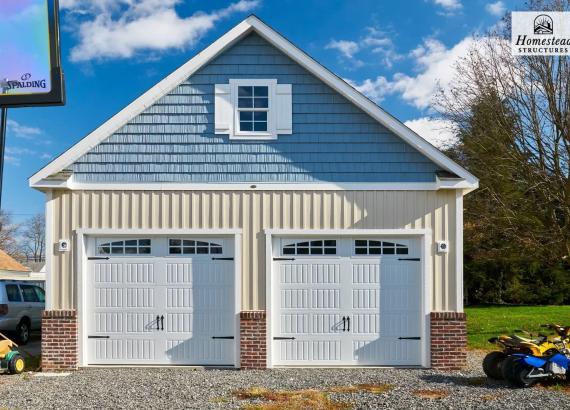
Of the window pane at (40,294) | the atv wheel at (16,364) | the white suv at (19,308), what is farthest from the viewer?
the window pane at (40,294)

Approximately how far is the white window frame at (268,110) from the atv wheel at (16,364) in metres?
5.30

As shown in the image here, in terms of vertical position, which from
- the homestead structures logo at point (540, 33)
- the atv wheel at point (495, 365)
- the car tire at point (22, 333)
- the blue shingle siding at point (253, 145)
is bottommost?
the car tire at point (22, 333)

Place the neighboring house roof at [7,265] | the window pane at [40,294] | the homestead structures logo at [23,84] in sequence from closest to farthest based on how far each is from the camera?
1. the homestead structures logo at [23,84]
2. the window pane at [40,294]
3. the neighboring house roof at [7,265]

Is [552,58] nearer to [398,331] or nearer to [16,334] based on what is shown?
[398,331]

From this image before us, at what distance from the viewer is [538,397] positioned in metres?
8.01

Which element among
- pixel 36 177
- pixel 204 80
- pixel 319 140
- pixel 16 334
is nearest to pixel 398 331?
pixel 319 140

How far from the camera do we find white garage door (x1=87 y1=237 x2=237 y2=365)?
1058 centimetres

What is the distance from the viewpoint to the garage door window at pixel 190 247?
10.7m

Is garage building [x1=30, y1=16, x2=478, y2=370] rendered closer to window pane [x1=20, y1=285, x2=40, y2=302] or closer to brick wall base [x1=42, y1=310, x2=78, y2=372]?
brick wall base [x1=42, y1=310, x2=78, y2=372]

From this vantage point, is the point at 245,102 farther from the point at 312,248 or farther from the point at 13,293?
the point at 13,293

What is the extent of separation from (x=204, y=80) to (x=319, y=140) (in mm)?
2356

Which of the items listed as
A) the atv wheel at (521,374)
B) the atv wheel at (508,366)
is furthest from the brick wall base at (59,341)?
the atv wheel at (521,374)

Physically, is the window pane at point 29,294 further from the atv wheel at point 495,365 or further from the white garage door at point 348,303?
the atv wheel at point 495,365

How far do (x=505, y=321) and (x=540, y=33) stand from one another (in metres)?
8.57
